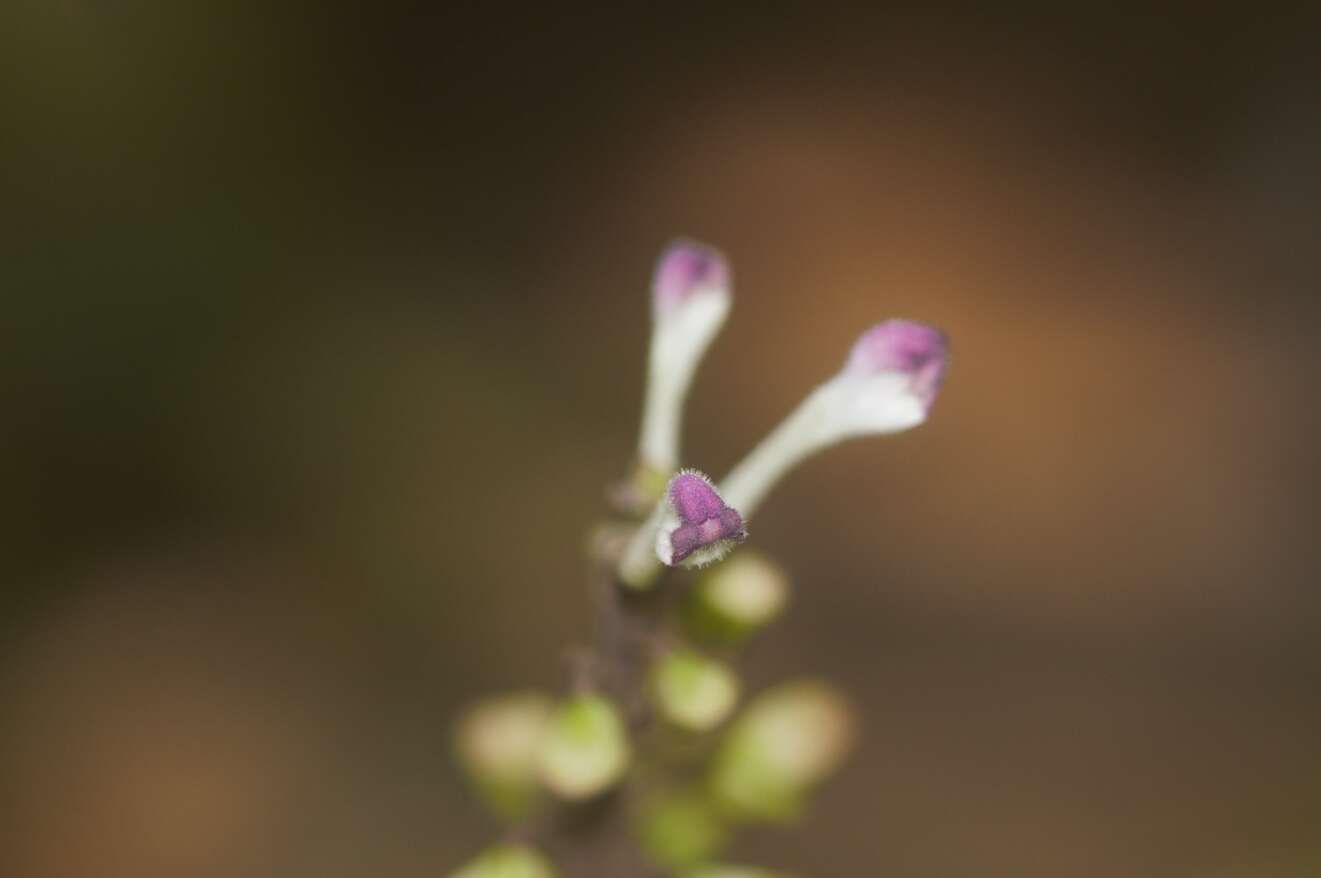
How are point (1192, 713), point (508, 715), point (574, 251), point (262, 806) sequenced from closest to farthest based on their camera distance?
1. point (508, 715)
2. point (262, 806)
3. point (1192, 713)
4. point (574, 251)

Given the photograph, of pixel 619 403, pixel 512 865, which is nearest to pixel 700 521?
pixel 512 865

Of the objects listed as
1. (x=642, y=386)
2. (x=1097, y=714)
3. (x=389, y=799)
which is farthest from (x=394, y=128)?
(x=1097, y=714)

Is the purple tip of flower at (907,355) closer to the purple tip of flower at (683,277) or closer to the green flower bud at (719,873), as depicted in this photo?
the purple tip of flower at (683,277)

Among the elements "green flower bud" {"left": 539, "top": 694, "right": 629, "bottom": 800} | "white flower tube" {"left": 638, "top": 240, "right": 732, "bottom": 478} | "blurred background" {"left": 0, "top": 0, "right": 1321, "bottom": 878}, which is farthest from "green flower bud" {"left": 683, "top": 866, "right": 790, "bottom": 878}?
"blurred background" {"left": 0, "top": 0, "right": 1321, "bottom": 878}

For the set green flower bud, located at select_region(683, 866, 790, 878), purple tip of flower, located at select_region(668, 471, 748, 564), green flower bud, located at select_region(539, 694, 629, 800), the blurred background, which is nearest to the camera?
purple tip of flower, located at select_region(668, 471, 748, 564)

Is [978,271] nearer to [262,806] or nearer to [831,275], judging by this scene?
[831,275]

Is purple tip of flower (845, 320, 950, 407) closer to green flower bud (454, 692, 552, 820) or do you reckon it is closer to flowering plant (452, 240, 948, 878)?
flowering plant (452, 240, 948, 878)
